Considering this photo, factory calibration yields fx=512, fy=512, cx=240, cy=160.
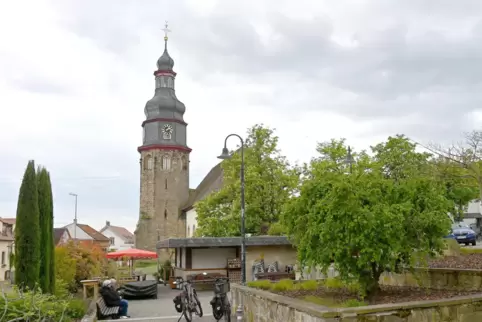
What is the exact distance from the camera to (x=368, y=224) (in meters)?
8.40

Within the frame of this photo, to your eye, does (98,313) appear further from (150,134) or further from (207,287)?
(150,134)

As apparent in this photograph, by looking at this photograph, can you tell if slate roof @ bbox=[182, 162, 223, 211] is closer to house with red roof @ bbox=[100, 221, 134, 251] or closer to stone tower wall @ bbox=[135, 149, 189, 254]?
stone tower wall @ bbox=[135, 149, 189, 254]

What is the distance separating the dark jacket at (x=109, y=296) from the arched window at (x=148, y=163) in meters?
48.1

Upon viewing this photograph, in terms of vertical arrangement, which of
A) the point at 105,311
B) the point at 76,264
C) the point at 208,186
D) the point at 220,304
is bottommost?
the point at 105,311

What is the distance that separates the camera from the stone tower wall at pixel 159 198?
60.5 meters

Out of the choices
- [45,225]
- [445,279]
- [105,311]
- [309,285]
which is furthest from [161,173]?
[445,279]

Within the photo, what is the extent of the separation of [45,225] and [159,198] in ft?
154

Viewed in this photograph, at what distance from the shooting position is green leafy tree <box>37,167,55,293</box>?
13.9 metres

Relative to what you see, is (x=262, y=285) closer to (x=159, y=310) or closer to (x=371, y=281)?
(x=371, y=281)

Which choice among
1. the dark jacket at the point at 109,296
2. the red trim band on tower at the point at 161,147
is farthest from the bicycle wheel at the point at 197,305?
the red trim band on tower at the point at 161,147

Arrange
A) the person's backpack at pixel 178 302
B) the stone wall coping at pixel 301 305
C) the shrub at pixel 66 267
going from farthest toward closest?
1. the shrub at pixel 66 267
2. the person's backpack at pixel 178 302
3. the stone wall coping at pixel 301 305

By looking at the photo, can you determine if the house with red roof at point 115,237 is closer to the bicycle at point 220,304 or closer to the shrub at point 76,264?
the shrub at point 76,264

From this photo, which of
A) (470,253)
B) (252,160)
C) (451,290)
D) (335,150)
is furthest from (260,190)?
(451,290)

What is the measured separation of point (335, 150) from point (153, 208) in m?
29.4
